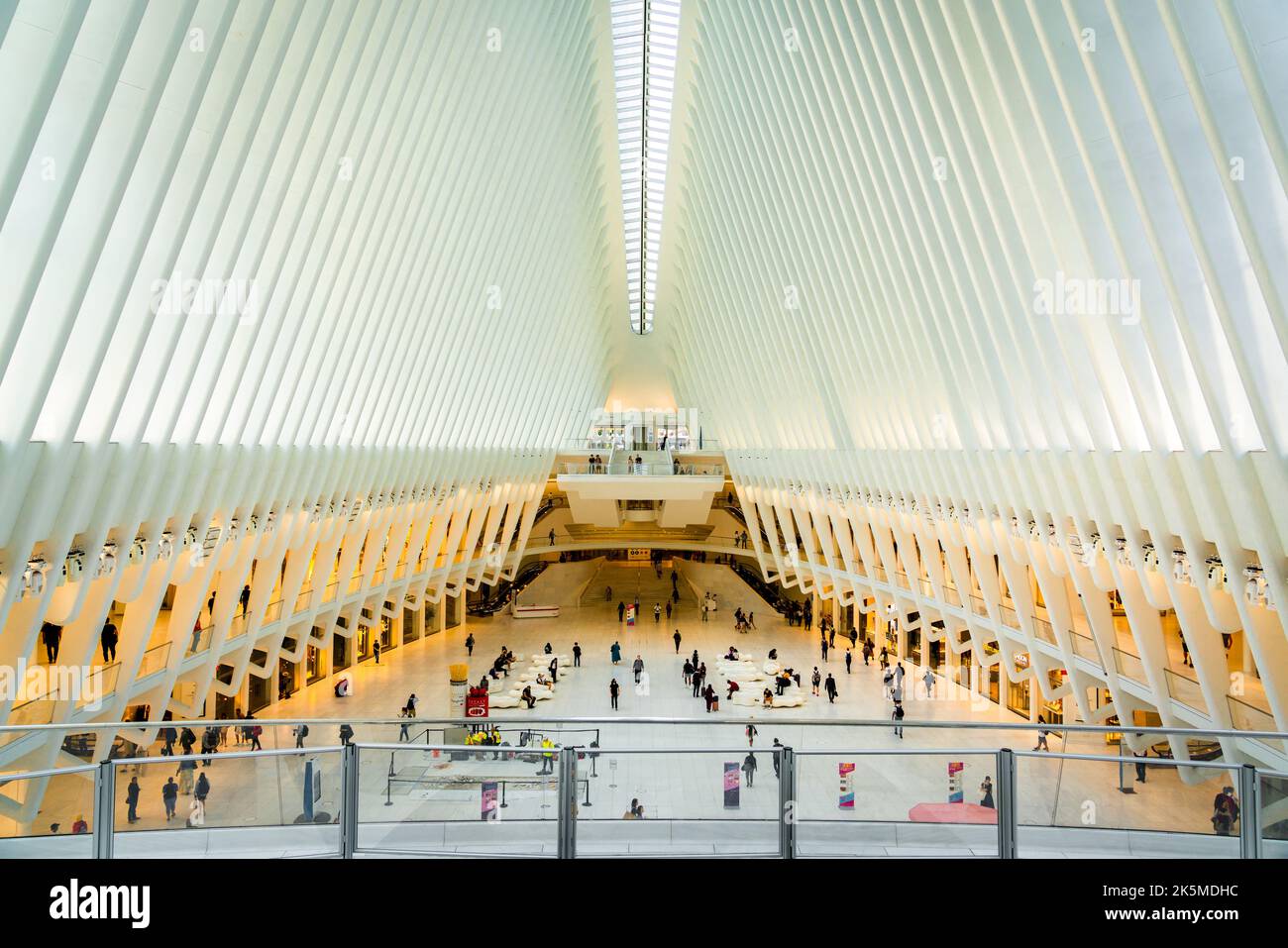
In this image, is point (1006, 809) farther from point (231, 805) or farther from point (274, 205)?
point (274, 205)

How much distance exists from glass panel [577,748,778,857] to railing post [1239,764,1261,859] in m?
2.42

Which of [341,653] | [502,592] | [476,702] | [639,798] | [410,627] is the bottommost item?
[639,798]

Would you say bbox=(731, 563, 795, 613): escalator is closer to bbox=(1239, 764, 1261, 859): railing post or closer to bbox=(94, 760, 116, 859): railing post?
bbox=(1239, 764, 1261, 859): railing post

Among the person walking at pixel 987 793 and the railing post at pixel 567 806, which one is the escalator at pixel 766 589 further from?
the railing post at pixel 567 806

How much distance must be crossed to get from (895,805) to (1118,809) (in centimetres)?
122

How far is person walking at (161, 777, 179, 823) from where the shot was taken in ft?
15.3

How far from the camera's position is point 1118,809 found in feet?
15.6

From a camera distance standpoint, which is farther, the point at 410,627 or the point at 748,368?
the point at 410,627

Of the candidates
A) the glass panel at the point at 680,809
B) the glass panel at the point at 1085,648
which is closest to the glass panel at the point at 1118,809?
the glass panel at the point at 680,809

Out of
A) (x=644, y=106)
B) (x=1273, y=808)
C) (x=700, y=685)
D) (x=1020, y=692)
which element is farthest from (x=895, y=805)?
(x=644, y=106)

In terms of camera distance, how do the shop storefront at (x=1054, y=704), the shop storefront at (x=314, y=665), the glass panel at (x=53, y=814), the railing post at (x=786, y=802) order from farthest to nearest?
the shop storefront at (x=314, y=665) → the shop storefront at (x=1054, y=704) → the railing post at (x=786, y=802) → the glass panel at (x=53, y=814)

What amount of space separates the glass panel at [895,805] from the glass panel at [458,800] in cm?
138

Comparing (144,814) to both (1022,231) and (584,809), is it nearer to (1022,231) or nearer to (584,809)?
(584,809)

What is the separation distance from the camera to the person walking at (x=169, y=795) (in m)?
4.67
